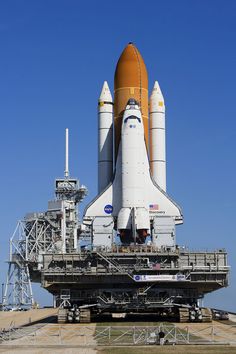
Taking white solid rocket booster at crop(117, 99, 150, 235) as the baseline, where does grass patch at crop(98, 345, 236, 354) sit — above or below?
below

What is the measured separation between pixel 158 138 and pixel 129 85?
18.9 feet

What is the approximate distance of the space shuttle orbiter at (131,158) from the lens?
194 ft

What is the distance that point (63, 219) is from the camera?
10131 centimetres

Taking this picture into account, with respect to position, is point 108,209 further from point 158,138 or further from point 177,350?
point 177,350

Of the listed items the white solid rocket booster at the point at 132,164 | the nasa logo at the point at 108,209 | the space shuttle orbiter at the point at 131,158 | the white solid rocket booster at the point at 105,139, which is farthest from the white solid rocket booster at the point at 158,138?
the nasa logo at the point at 108,209

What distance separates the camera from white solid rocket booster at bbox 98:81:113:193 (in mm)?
64387

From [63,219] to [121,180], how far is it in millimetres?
42070

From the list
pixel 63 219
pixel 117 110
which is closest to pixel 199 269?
pixel 117 110

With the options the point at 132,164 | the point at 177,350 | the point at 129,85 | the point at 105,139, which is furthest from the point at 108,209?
the point at 177,350

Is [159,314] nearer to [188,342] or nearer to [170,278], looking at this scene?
[170,278]

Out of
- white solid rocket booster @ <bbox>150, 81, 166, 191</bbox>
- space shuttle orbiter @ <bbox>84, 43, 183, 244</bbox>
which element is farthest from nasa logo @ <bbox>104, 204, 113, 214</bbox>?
white solid rocket booster @ <bbox>150, 81, 166, 191</bbox>

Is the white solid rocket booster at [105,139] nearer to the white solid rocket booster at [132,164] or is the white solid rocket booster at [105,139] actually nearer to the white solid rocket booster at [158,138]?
the white solid rocket booster at [158,138]

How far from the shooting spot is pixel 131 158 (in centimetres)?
5975

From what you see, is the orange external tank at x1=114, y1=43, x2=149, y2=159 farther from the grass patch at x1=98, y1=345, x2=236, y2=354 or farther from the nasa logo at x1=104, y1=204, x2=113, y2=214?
the grass patch at x1=98, y1=345, x2=236, y2=354
